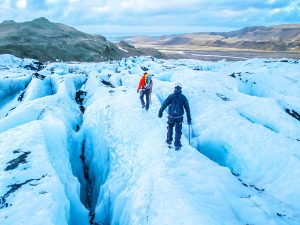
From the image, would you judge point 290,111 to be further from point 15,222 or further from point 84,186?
point 15,222

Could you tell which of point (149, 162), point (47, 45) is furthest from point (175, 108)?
point (47, 45)

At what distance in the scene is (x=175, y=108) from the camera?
10789 millimetres

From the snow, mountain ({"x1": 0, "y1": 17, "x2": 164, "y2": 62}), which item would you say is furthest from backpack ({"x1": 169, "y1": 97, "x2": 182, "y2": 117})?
mountain ({"x1": 0, "y1": 17, "x2": 164, "y2": 62})

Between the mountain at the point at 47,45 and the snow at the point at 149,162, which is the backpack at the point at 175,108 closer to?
the snow at the point at 149,162

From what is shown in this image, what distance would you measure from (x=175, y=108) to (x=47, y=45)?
77376mm

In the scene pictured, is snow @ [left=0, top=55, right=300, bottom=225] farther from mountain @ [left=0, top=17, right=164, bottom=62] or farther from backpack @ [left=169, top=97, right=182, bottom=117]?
mountain @ [left=0, top=17, right=164, bottom=62]

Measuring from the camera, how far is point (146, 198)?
857 cm

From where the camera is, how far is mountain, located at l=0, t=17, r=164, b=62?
246 feet

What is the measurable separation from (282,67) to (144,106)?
23737 millimetres

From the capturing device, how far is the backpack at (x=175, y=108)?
35.3ft

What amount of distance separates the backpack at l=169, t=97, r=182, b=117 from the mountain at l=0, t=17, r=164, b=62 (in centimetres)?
6620

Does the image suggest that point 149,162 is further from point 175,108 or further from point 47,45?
point 47,45

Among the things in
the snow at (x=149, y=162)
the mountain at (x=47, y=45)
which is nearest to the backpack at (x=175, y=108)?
the snow at (x=149, y=162)

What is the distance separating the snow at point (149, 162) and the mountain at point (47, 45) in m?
57.5
